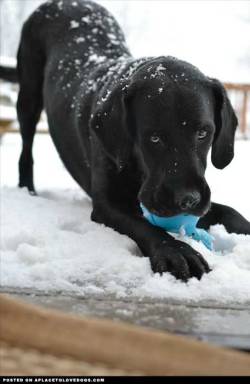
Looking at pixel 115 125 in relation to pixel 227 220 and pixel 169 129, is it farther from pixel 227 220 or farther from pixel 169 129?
pixel 227 220

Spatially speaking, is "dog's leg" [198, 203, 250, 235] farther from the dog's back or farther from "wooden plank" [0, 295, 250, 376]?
"wooden plank" [0, 295, 250, 376]

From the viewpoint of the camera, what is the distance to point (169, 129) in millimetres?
2006

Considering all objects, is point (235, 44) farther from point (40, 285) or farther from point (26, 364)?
point (26, 364)

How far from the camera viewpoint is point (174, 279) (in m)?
1.67

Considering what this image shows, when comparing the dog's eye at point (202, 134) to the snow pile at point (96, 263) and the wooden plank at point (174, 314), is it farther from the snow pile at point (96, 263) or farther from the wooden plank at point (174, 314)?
the wooden plank at point (174, 314)

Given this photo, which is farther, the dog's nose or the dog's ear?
the dog's ear

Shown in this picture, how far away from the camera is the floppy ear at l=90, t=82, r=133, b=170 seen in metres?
2.24

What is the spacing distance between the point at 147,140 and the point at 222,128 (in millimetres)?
356

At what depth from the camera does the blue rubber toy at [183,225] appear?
6.66 ft

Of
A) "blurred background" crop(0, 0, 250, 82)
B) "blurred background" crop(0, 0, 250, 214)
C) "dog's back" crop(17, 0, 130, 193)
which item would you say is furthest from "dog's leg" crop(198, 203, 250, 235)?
"blurred background" crop(0, 0, 250, 82)

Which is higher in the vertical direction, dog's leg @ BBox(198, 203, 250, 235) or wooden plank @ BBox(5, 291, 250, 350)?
wooden plank @ BBox(5, 291, 250, 350)

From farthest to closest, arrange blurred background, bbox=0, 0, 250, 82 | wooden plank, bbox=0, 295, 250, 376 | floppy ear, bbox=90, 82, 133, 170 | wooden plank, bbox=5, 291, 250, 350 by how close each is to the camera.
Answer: blurred background, bbox=0, 0, 250, 82 → floppy ear, bbox=90, 82, 133, 170 → wooden plank, bbox=5, 291, 250, 350 → wooden plank, bbox=0, 295, 250, 376

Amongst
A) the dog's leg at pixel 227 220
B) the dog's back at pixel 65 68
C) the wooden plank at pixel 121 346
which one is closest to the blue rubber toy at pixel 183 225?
the dog's leg at pixel 227 220

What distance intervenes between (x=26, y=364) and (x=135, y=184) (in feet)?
5.84
